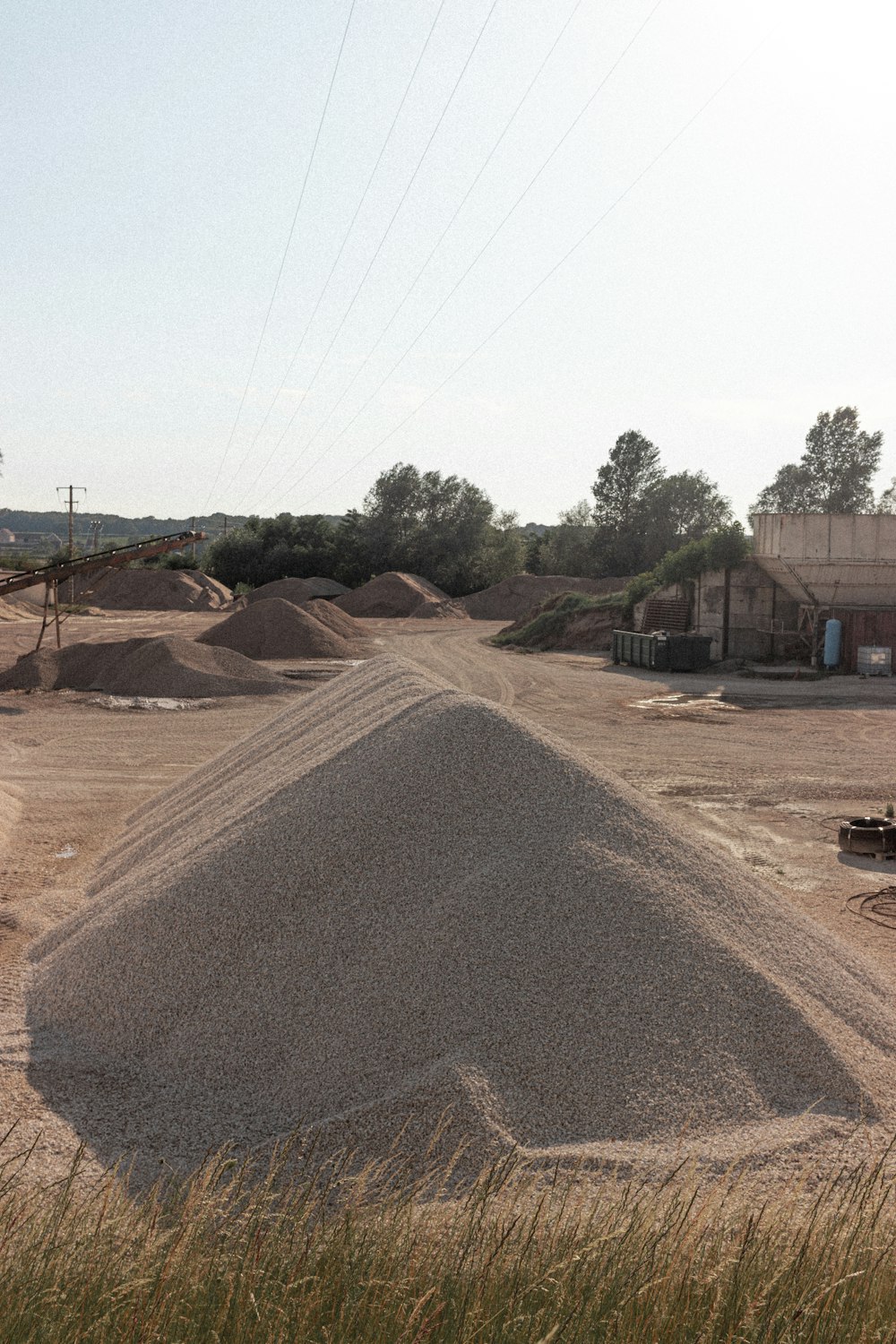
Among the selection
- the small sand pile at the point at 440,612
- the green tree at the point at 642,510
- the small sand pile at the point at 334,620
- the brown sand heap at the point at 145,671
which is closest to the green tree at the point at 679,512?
the green tree at the point at 642,510

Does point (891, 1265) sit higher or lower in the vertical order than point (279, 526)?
lower

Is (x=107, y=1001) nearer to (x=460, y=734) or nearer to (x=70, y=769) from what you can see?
(x=460, y=734)

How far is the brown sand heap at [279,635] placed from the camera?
34.5 m

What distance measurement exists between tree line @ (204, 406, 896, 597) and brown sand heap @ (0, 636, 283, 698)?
41117mm

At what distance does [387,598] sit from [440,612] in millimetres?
3599

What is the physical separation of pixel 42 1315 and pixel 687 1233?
6.45ft

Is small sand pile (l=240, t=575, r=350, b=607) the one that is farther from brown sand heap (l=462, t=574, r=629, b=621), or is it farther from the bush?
the bush

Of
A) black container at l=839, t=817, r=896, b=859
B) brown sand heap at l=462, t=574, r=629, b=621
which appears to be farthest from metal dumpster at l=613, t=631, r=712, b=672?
brown sand heap at l=462, t=574, r=629, b=621

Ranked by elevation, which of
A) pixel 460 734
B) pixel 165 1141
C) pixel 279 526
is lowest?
pixel 165 1141

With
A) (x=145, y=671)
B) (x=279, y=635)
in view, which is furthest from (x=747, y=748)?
(x=279, y=635)

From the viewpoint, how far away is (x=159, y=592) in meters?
63.2

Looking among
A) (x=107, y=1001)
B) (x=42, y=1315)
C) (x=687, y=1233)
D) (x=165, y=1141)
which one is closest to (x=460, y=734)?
(x=107, y=1001)

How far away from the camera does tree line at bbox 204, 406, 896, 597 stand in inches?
2709

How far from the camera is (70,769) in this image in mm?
17109
